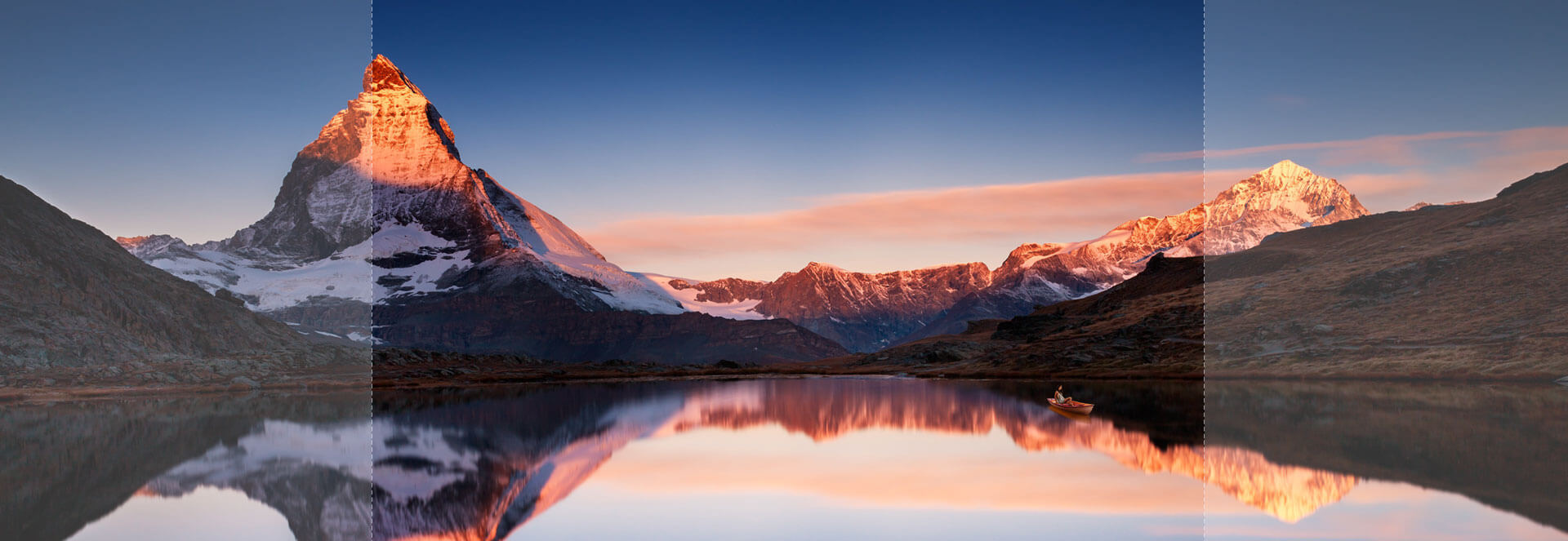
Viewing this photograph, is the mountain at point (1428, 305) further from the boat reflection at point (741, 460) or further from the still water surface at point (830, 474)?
the boat reflection at point (741, 460)

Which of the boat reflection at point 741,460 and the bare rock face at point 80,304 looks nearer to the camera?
the boat reflection at point 741,460

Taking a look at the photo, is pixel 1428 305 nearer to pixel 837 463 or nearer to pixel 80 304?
pixel 837 463

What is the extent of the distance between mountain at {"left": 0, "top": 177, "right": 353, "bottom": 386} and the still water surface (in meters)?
62.6

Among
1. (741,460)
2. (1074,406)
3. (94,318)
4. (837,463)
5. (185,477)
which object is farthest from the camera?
(94,318)

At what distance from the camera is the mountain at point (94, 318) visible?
133875 mm

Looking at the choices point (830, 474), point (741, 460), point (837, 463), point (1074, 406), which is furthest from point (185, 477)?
point (1074, 406)

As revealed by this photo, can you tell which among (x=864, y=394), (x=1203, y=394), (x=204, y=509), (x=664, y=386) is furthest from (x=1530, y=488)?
(x=664, y=386)

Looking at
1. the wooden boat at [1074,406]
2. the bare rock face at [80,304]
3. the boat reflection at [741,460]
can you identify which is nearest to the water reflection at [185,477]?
the boat reflection at [741,460]

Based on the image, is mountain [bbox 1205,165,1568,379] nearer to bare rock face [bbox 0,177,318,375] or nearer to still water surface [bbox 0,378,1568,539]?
still water surface [bbox 0,378,1568,539]

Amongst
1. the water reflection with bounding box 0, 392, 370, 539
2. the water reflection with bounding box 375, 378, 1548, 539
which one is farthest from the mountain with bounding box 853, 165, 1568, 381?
the water reflection with bounding box 0, 392, 370, 539

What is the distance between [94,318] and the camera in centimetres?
15400

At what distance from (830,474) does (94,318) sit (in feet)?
508

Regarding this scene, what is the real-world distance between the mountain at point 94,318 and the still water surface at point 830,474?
62.6 meters

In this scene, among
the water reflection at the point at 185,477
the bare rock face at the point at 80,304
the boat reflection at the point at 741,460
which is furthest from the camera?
the bare rock face at the point at 80,304
